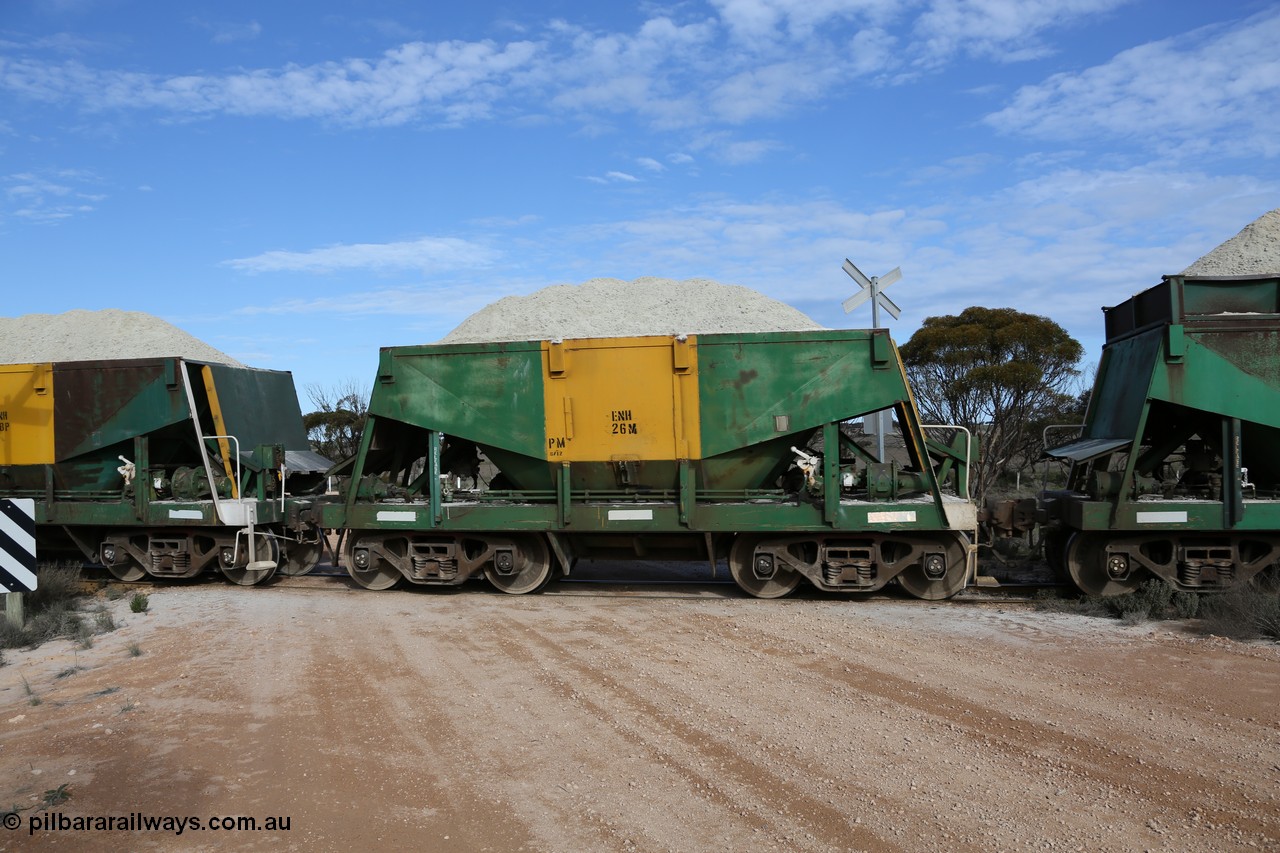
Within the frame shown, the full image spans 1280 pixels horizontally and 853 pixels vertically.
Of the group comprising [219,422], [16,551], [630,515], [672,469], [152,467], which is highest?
[219,422]

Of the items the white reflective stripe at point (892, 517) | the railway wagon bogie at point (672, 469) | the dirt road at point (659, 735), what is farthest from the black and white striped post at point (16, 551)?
the white reflective stripe at point (892, 517)

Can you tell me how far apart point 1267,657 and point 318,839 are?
7.25 meters

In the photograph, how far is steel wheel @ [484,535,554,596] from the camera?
1055cm

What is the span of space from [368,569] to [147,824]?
22.3ft

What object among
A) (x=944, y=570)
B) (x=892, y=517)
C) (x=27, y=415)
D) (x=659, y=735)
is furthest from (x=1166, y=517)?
(x=27, y=415)

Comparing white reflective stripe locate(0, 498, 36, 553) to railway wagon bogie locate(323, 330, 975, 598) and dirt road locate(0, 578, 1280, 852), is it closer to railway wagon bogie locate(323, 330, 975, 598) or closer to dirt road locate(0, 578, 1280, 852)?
dirt road locate(0, 578, 1280, 852)

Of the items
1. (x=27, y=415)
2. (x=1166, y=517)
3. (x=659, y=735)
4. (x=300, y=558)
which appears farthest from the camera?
(x=300, y=558)

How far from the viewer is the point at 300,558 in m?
12.4

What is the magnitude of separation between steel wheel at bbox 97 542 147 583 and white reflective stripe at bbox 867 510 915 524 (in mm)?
9790

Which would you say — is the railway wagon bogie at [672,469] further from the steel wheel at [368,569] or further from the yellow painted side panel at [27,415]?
the yellow painted side panel at [27,415]

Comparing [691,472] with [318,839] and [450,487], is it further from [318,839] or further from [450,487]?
[318,839]

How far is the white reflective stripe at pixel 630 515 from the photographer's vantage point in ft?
33.0

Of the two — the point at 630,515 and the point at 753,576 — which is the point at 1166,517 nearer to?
Answer: the point at 753,576

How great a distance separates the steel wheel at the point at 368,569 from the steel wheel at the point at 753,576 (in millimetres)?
4329
